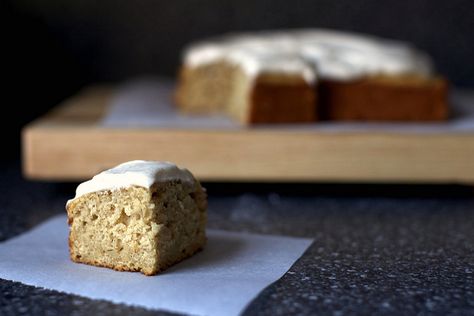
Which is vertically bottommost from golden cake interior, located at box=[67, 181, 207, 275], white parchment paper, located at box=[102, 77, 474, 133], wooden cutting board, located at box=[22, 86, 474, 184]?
golden cake interior, located at box=[67, 181, 207, 275]

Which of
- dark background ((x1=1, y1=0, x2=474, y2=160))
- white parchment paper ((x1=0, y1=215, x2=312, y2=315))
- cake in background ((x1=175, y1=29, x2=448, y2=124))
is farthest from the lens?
dark background ((x1=1, y1=0, x2=474, y2=160))

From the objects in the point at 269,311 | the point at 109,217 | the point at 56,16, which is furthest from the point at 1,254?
the point at 56,16

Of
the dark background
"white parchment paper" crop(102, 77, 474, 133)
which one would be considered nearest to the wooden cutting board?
"white parchment paper" crop(102, 77, 474, 133)

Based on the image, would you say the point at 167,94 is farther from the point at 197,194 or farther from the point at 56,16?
the point at 197,194

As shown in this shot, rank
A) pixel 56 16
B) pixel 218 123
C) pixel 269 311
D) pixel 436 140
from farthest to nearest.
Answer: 1. pixel 56 16
2. pixel 218 123
3. pixel 436 140
4. pixel 269 311

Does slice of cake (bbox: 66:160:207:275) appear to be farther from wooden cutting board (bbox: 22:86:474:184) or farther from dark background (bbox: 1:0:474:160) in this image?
dark background (bbox: 1:0:474:160)

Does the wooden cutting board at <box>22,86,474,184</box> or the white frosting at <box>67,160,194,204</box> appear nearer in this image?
the white frosting at <box>67,160,194,204</box>

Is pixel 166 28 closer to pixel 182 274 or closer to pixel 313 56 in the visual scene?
pixel 313 56
